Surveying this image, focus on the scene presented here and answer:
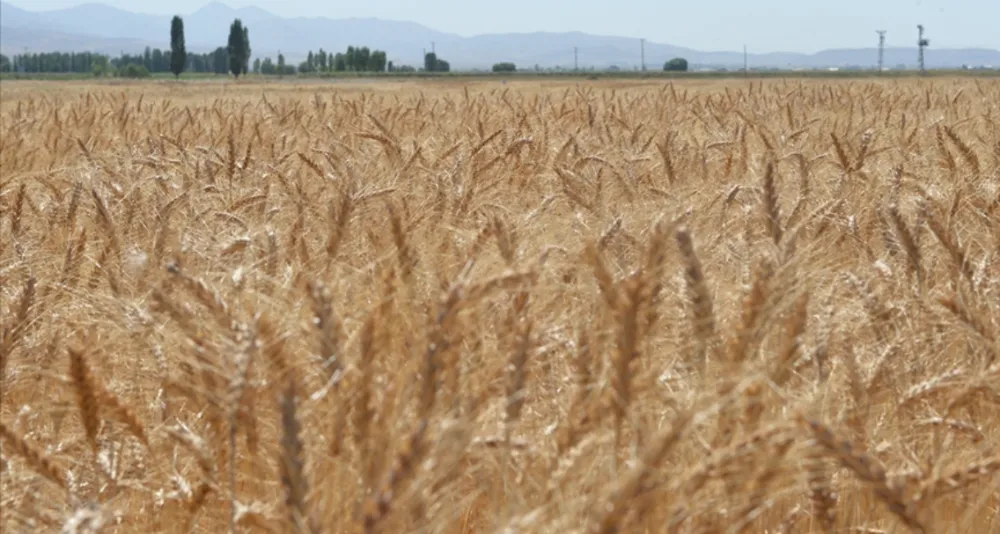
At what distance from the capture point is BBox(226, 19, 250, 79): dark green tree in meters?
85.8

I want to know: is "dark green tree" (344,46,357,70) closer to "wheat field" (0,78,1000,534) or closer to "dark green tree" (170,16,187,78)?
"dark green tree" (170,16,187,78)

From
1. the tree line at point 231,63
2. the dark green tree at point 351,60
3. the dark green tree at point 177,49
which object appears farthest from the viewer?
the dark green tree at point 351,60

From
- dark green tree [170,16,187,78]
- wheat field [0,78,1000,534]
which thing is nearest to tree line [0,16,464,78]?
dark green tree [170,16,187,78]

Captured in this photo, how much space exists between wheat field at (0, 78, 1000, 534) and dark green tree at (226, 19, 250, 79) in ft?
286

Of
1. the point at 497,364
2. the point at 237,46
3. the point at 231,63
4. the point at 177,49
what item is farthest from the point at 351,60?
the point at 497,364

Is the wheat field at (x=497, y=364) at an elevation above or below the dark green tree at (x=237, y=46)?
below

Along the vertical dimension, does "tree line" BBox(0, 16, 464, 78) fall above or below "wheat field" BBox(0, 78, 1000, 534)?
above

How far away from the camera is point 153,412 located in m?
1.80

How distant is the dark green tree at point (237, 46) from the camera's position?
282 feet

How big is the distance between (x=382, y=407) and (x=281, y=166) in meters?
2.85

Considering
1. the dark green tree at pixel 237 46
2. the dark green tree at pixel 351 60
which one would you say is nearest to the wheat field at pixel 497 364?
the dark green tree at pixel 237 46

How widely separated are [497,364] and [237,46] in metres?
90.8

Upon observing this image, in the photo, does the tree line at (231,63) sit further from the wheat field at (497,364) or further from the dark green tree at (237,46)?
the wheat field at (497,364)

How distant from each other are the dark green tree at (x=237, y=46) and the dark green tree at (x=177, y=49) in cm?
386
